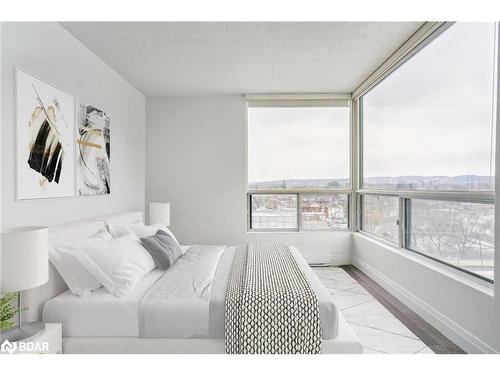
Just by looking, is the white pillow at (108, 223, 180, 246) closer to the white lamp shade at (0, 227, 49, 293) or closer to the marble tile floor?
the white lamp shade at (0, 227, 49, 293)

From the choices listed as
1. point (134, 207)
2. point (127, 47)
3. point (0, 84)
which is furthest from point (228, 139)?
point (0, 84)

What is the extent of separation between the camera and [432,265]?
2879 mm

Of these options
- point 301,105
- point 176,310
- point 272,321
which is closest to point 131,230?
point 176,310

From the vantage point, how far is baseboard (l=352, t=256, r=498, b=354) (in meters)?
2.24

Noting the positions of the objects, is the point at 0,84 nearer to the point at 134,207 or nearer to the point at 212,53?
the point at 212,53

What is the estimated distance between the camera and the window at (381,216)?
3724 mm

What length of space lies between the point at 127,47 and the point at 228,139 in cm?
205

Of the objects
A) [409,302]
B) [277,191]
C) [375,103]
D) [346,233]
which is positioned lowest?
[409,302]

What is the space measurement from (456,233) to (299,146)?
2.70m

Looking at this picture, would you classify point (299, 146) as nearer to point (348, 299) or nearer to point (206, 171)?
point (206, 171)

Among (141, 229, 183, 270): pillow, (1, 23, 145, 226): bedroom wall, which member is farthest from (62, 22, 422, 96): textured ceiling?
(141, 229, 183, 270): pillow

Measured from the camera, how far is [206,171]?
489 cm

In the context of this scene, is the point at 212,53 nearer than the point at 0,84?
No

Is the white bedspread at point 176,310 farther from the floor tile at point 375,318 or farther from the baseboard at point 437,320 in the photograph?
the baseboard at point 437,320
